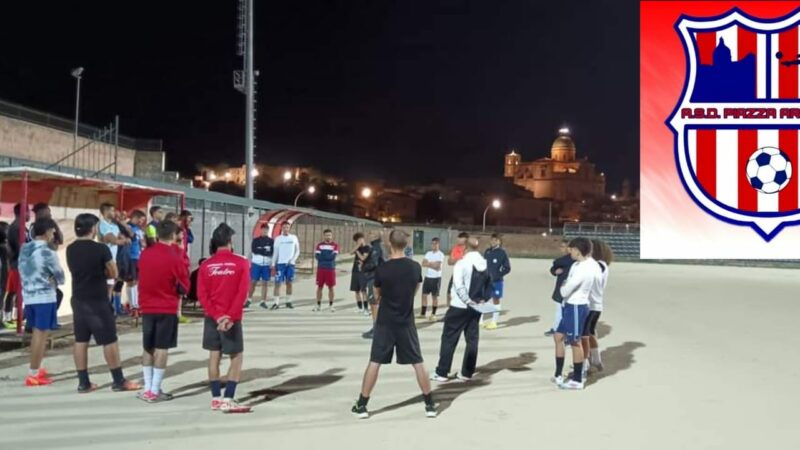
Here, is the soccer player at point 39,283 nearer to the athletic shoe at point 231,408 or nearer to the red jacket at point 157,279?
the red jacket at point 157,279

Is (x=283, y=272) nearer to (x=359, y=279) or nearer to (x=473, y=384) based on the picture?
(x=359, y=279)

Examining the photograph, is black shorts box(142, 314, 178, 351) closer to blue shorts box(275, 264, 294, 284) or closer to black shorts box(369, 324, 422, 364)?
black shorts box(369, 324, 422, 364)

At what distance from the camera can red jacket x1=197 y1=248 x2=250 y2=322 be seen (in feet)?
19.0

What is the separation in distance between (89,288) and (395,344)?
9.93 ft

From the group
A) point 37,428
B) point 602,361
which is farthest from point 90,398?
point 602,361

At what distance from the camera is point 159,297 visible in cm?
613

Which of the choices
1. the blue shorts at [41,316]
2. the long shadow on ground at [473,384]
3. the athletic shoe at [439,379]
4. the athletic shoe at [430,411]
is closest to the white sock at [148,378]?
the blue shorts at [41,316]

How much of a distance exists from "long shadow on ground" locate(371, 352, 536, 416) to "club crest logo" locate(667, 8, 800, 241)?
8.90 metres

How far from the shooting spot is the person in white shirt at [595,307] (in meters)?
7.29

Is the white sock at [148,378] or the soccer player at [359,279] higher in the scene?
the soccer player at [359,279]

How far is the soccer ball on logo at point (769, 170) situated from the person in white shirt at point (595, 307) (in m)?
9.50

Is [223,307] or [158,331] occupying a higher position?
[223,307]

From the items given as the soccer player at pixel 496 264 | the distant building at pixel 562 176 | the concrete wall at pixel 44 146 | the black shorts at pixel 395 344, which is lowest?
the black shorts at pixel 395 344

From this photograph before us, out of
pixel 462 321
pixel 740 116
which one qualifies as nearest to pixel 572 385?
pixel 462 321
